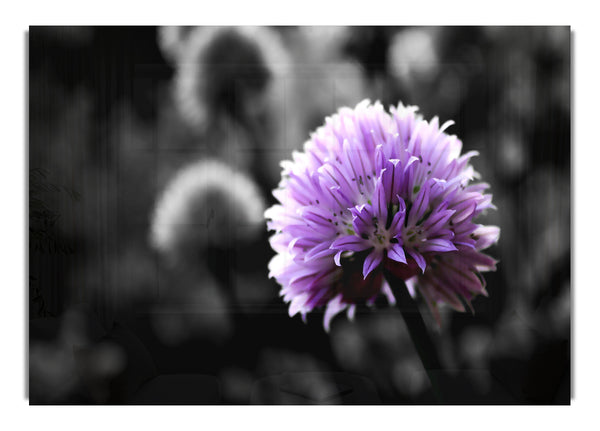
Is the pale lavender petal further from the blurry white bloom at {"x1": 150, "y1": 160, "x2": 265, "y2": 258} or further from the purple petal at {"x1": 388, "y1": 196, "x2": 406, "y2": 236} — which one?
the blurry white bloom at {"x1": 150, "y1": 160, "x2": 265, "y2": 258}

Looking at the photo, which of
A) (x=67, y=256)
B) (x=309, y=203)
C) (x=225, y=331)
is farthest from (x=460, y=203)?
(x=67, y=256)

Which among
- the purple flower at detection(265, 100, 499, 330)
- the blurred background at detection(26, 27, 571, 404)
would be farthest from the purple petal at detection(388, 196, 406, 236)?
the blurred background at detection(26, 27, 571, 404)

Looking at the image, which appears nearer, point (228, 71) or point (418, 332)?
point (418, 332)

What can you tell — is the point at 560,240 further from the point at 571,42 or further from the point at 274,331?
the point at 274,331

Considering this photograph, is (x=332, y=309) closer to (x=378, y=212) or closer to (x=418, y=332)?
(x=418, y=332)

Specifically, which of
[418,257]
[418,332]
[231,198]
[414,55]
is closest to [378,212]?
[418,257]
